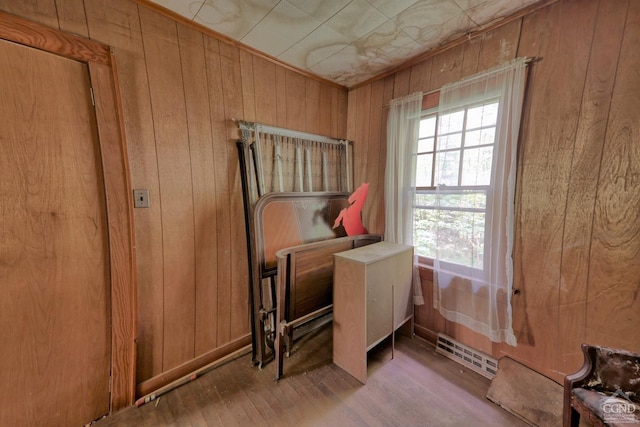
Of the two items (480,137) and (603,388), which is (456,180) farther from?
(603,388)

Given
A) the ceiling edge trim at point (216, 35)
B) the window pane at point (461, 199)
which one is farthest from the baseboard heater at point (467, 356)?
the ceiling edge trim at point (216, 35)

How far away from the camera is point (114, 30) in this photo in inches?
52.4

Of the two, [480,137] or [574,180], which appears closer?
[574,180]

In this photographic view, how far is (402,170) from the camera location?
2.05 metres

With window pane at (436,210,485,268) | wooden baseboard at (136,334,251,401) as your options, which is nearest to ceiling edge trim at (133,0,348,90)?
window pane at (436,210,485,268)

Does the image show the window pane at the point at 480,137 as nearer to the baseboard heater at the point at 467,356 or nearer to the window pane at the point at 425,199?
→ the window pane at the point at 425,199

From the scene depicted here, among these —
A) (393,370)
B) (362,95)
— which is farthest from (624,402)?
(362,95)

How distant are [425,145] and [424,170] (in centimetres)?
21

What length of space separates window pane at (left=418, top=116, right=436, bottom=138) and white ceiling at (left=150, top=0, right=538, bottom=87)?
0.53 metres

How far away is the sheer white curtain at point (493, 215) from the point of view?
150cm

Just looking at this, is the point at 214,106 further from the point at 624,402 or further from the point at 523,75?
the point at 624,402

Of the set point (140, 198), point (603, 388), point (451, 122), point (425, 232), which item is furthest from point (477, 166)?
point (140, 198)

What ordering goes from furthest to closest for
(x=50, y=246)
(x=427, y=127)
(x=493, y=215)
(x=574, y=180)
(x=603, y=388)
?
(x=427, y=127)
(x=493, y=215)
(x=574, y=180)
(x=50, y=246)
(x=603, y=388)

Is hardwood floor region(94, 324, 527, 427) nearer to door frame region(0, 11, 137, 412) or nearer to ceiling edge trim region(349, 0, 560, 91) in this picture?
door frame region(0, 11, 137, 412)
